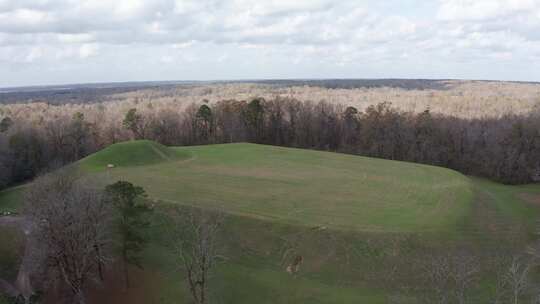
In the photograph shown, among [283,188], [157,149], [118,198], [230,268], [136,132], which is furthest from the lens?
[136,132]

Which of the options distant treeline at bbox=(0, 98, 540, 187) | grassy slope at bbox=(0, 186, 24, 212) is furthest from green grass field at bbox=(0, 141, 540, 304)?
distant treeline at bbox=(0, 98, 540, 187)

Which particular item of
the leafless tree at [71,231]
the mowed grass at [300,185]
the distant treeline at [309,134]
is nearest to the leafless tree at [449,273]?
the mowed grass at [300,185]

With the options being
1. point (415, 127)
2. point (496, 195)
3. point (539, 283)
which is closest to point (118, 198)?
point (539, 283)

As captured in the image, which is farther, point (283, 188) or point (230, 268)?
point (283, 188)

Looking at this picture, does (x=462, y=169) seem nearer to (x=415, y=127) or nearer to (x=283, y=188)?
(x=415, y=127)

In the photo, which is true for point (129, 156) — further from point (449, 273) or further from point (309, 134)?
point (309, 134)

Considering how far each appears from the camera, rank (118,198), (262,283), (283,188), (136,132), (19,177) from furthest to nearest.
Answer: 1. (136,132)
2. (19,177)
3. (283,188)
4. (262,283)
5. (118,198)

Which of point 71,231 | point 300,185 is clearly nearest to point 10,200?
point 71,231

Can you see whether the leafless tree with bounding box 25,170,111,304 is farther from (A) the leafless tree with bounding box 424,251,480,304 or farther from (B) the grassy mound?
(B) the grassy mound
